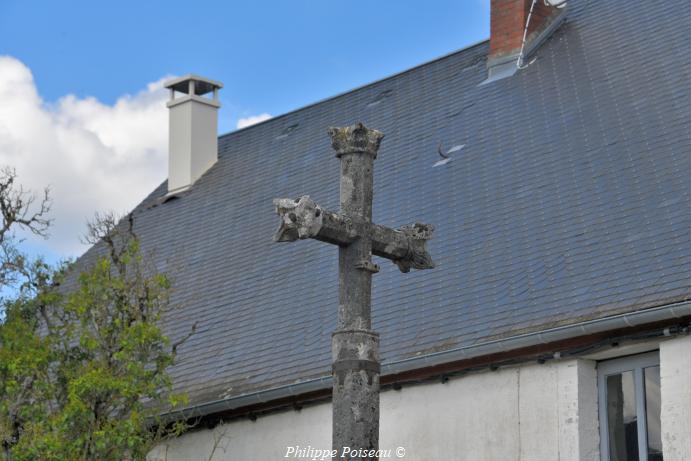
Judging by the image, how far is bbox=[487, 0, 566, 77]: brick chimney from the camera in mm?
19000

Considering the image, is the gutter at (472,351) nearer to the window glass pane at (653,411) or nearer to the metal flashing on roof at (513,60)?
the window glass pane at (653,411)

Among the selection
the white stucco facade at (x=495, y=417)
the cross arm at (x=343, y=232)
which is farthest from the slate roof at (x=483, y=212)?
the cross arm at (x=343, y=232)

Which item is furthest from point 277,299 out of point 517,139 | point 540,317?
point 540,317

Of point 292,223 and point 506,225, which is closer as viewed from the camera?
point 292,223

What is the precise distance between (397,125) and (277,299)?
3971 mm

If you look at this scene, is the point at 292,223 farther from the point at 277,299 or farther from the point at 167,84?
the point at 167,84

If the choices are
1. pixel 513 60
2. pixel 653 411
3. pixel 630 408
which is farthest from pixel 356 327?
pixel 513 60

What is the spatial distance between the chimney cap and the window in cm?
1248

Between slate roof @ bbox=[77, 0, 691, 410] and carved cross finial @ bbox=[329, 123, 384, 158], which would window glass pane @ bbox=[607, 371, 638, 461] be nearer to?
slate roof @ bbox=[77, 0, 691, 410]

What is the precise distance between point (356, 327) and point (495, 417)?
15.8ft

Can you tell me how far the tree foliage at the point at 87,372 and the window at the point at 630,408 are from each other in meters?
4.09

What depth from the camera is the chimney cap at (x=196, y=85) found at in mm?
23656

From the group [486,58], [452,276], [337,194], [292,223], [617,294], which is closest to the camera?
[292,223]

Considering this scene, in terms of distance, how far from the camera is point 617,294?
40.7 feet
